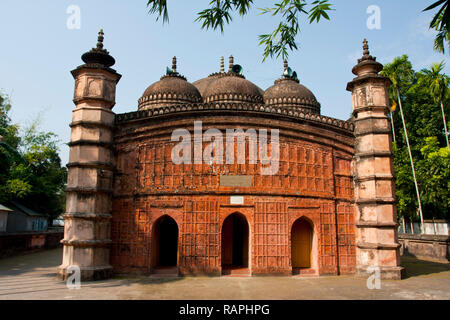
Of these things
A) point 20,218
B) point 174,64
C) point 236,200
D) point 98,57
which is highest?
point 174,64

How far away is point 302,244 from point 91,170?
820 centimetres

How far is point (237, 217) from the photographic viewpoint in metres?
13.5

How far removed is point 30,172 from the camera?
2195cm

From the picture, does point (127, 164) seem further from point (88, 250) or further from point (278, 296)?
point (278, 296)

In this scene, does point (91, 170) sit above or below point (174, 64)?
below

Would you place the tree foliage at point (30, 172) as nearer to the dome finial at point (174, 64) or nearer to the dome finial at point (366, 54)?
the dome finial at point (174, 64)

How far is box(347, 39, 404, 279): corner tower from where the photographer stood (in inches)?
444

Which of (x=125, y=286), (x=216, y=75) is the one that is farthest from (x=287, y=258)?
(x=216, y=75)

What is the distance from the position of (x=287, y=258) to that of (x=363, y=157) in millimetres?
4641

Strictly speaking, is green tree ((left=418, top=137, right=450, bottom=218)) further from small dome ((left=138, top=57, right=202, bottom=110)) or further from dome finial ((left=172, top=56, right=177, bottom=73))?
dome finial ((left=172, top=56, right=177, bottom=73))

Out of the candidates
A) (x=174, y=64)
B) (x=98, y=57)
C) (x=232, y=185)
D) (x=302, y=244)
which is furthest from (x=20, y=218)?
(x=302, y=244)

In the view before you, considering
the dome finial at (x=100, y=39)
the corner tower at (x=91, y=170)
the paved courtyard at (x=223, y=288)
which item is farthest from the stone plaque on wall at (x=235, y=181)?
the dome finial at (x=100, y=39)

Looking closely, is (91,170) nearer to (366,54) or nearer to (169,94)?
(169,94)

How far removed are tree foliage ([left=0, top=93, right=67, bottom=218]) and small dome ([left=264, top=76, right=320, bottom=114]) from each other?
14584 millimetres
